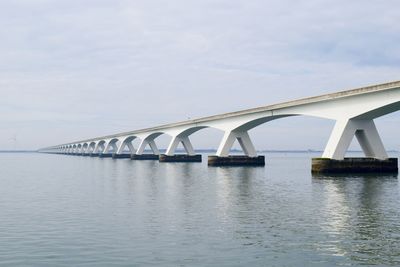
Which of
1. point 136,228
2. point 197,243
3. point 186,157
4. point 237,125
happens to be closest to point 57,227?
point 136,228

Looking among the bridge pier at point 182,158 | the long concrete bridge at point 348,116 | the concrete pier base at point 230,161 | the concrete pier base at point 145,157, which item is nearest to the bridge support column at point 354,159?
the long concrete bridge at point 348,116

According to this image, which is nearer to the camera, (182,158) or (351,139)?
(351,139)

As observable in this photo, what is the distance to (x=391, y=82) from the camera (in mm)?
42094

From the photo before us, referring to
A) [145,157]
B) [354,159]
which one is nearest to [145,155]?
[145,157]

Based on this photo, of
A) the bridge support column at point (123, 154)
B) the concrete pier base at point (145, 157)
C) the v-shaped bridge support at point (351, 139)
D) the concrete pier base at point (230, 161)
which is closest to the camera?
the v-shaped bridge support at point (351, 139)

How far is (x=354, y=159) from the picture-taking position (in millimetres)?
49500

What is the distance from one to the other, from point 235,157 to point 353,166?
2850 centimetres

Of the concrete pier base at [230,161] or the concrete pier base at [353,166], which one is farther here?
the concrete pier base at [230,161]

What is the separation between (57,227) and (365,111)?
33980 millimetres

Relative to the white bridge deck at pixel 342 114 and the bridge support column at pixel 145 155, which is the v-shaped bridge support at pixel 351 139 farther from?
the bridge support column at pixel 145 155

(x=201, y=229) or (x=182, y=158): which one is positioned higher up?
(x=182, y=158)

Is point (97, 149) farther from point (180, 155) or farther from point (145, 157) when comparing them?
point (180, 155)

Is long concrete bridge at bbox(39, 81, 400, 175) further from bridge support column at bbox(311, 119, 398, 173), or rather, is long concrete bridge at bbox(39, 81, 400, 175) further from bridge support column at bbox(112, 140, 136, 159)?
bridge support column at bbox(112, 140, 136, 159)

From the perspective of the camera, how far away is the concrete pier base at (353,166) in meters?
48.6
